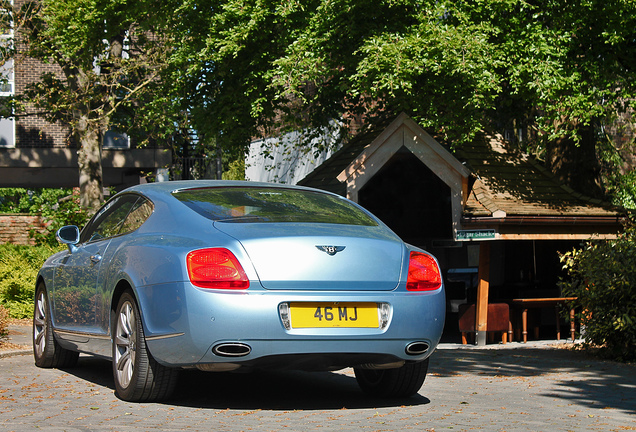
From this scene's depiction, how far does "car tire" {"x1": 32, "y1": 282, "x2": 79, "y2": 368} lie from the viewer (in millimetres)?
8297

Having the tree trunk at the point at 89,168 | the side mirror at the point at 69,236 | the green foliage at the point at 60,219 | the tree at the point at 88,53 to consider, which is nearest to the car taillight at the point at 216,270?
the side mirror at the point at 69,236

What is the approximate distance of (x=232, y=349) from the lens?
5566 millimetres

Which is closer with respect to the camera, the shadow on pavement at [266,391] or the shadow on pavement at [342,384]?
the shadow on pavement at [266,391]

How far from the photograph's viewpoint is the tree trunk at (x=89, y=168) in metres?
24.8

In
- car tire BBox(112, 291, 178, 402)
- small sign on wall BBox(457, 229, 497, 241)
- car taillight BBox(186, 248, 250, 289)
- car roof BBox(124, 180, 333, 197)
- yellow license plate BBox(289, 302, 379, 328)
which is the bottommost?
car tire BBox(112, 291, 178, 402)

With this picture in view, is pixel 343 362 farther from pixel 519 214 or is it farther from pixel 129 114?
pixel 129 114

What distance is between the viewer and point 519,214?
17.1 metres

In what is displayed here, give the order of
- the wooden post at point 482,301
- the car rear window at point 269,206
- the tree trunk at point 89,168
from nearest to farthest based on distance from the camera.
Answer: the car rear window at point 269,206 → the wooden post at point 482,301 → the tree trunk at point 89,168

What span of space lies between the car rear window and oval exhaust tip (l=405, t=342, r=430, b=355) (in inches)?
40.2

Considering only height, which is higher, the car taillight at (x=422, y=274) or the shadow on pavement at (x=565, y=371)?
the car taillight at (x=422, y=274)

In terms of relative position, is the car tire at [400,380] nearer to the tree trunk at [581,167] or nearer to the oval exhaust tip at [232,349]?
the oval exhaust tip at [232,349]

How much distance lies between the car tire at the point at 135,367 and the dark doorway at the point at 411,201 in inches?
552

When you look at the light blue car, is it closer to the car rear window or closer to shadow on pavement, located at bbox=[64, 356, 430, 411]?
the car rear window

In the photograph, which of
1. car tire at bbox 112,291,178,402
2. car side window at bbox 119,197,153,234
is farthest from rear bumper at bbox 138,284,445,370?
car side window at bbox 119,197,153,234
